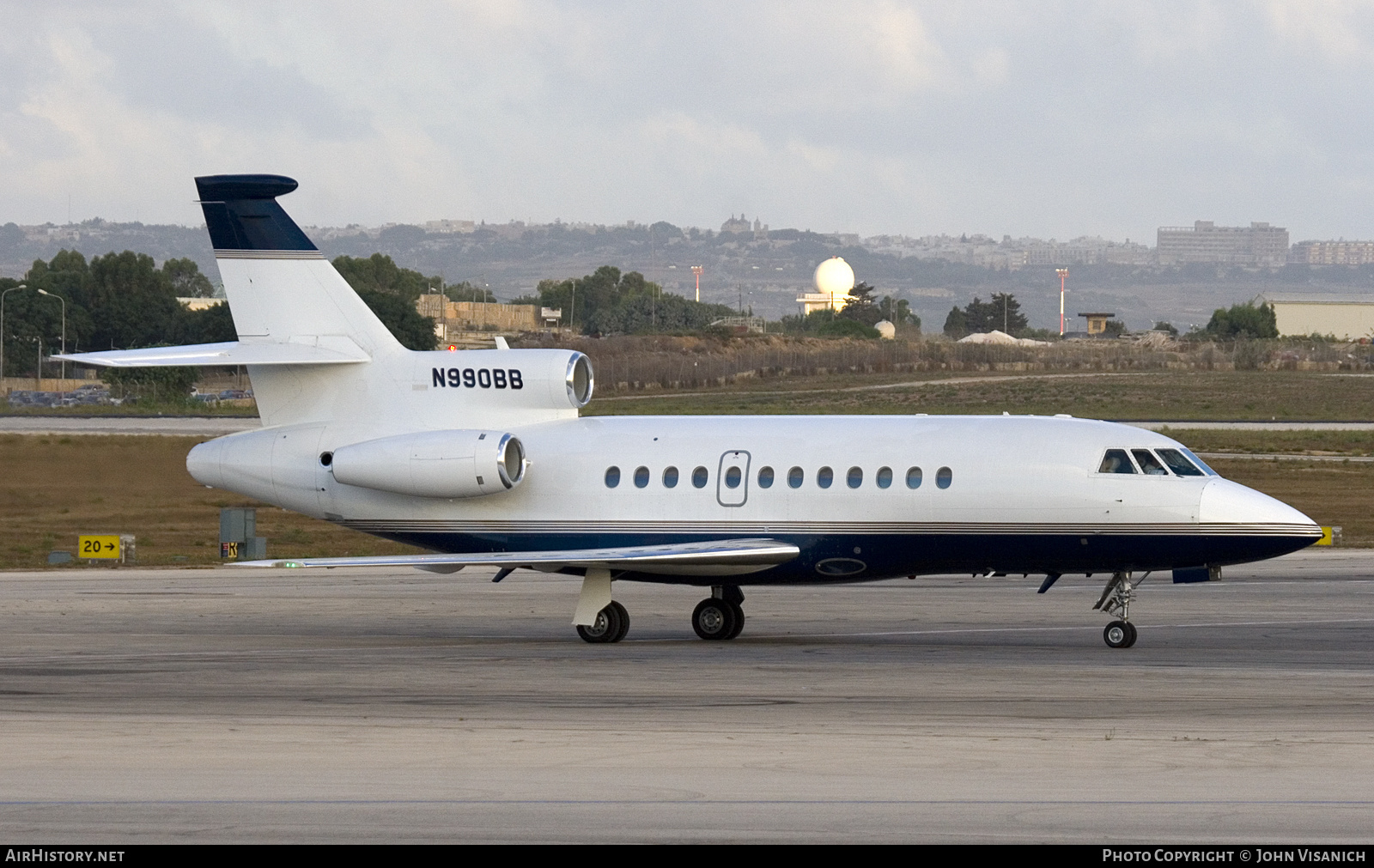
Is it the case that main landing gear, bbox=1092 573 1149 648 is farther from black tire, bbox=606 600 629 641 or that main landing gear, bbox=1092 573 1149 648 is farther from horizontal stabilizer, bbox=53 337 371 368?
horizontal stabilizer, bbox=53 337 371 368

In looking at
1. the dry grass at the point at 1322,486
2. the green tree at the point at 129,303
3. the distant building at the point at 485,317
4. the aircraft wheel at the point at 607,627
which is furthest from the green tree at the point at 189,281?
the aircraft wheel at the point at 607,627

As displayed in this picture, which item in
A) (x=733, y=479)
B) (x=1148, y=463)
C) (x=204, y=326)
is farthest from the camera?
(x=204, y=326)

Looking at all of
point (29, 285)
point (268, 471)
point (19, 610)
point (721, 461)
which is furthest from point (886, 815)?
point (29, 285)

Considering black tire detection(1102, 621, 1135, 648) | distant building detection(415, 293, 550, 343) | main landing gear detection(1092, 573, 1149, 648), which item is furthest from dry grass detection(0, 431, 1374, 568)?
distant building detection(415, 293, 550, 343)

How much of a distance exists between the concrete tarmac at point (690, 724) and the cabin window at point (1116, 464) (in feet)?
7.86

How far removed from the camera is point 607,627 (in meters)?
24.0

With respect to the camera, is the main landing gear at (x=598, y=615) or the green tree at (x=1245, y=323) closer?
the main landing gear at (x=598, y=615)

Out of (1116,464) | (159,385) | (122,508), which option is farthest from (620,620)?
(159,385)

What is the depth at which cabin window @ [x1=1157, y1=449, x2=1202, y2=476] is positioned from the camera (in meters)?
22.4

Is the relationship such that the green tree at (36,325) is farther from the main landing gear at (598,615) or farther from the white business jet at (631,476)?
the main landing gear at (598,615)

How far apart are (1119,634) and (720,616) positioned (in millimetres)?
5593

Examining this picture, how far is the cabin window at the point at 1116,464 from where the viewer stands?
22484mm

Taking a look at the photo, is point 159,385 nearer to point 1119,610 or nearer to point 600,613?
point 600,613

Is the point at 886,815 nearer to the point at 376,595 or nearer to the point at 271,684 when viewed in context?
the point at 271,684
